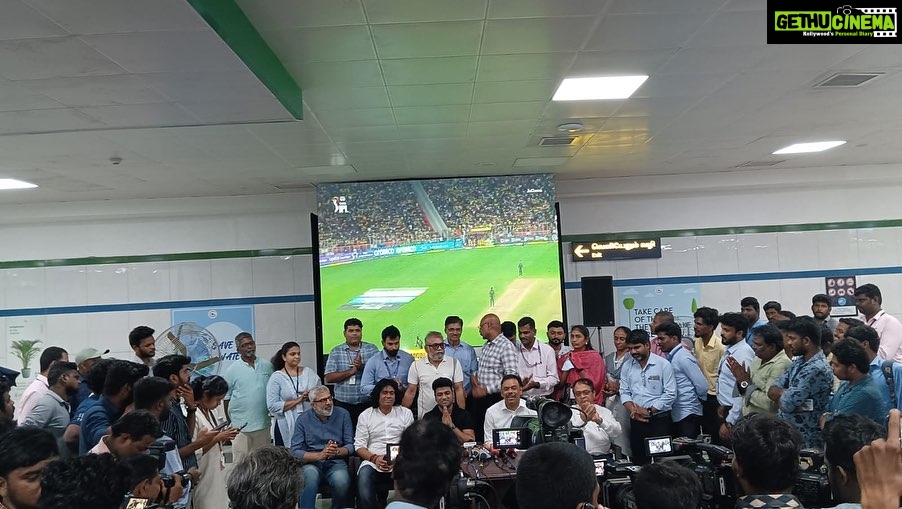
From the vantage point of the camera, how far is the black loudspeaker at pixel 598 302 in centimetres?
884

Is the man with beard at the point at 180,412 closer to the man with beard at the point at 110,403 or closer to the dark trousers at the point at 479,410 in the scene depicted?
the man with beard at the point at 110,403

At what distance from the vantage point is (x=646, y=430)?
19.5 feet

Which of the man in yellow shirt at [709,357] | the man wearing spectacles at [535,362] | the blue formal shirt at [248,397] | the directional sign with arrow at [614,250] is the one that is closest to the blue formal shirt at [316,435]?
the blue formal shirt at [248,397]

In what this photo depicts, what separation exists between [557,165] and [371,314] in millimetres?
2926

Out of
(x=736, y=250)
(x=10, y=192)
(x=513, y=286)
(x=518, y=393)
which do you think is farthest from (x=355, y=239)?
(x=736, y=250)

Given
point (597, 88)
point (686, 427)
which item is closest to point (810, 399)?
point (686, 427)

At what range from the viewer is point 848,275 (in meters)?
9.34

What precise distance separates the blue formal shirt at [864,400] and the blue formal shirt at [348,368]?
4271mm

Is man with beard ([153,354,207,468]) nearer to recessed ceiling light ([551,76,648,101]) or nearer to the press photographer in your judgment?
the press photographer

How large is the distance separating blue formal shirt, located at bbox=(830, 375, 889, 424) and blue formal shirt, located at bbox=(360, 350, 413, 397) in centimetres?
397

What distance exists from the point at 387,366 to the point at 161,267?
13.5 ft

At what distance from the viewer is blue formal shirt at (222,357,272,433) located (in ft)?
22.3

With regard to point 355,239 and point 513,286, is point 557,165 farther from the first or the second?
point 355,239

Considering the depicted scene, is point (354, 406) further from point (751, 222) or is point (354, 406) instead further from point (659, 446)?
point (751, 222)
